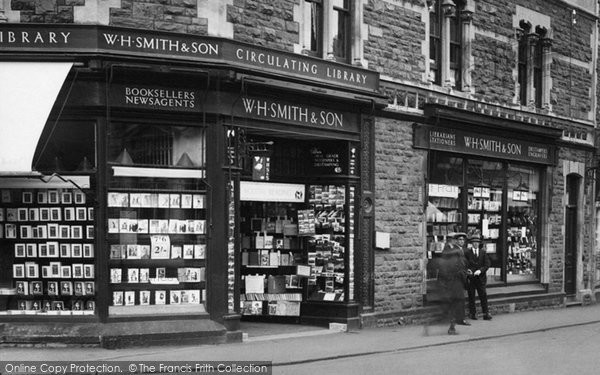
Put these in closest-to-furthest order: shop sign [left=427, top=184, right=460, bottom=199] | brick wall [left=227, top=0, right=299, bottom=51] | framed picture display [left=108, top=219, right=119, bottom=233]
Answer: framed picture display [left=108, top=219, right=119, bottom=233], brick wall [left=227, top=0, right=299, bottom=51], shop sign [left=427, top=184, right=460, bottom=199]

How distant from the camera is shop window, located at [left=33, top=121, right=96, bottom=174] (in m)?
13.8

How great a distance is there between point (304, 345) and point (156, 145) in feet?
13.4

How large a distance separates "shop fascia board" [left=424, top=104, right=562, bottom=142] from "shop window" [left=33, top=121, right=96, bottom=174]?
7.97 metres

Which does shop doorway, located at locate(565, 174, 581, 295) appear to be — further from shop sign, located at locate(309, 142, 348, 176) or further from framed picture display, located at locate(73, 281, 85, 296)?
framed picture display, located at locate(73, 281, 85, 296)

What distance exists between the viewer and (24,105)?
13.1m

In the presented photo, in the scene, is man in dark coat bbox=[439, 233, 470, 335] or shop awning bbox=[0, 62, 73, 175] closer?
shop awning bbox=[0, 62, 73, 175]

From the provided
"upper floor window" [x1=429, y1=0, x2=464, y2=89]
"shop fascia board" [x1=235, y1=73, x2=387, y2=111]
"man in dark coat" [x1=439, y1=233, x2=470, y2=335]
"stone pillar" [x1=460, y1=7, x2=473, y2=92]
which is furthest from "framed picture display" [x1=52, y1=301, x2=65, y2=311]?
"stone pillar" [x1=460, y1=7, x2=473, y2=92]

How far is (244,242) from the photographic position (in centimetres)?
1719

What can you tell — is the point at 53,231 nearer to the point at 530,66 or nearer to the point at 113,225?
the point at 113,225

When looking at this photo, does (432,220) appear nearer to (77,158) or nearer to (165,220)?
(165,220)

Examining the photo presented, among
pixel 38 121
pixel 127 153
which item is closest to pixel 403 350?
pixel 127 153

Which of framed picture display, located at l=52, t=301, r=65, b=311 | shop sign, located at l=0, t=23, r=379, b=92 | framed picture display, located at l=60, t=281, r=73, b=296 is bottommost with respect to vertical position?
framed picture display, located at l=52, t=301, r=65, b=311

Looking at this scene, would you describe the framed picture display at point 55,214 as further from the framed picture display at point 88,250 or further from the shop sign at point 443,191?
the shop sign at point 443,191

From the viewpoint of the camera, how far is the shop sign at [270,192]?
16.2m
